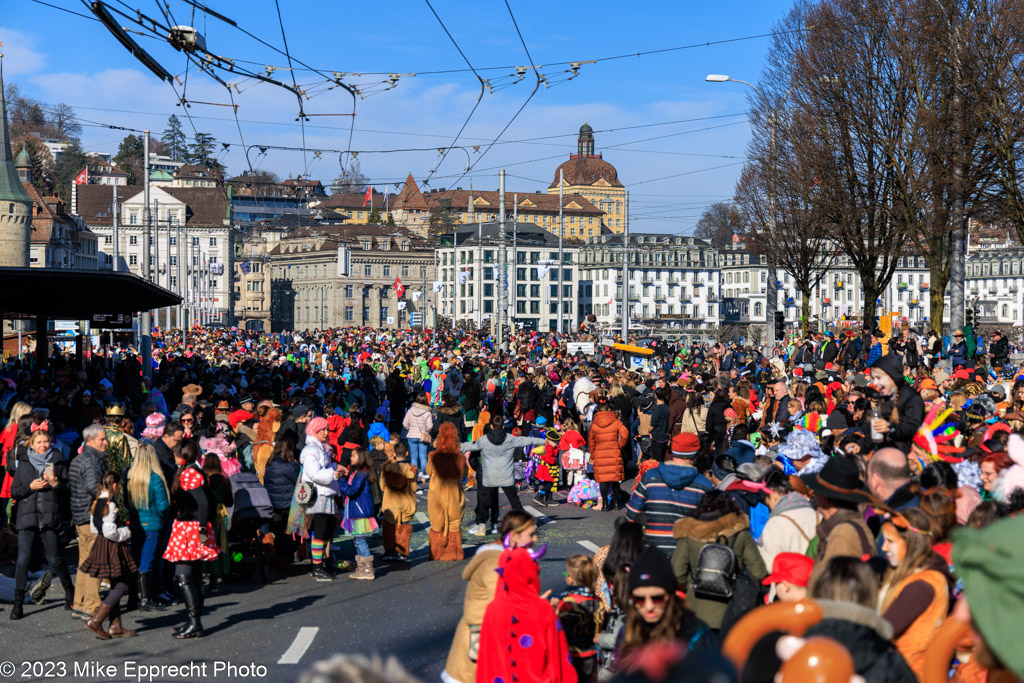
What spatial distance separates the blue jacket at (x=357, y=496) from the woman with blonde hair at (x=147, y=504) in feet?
7.54

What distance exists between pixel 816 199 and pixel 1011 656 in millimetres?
32736

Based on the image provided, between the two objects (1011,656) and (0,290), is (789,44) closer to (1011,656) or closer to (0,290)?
(0,290)

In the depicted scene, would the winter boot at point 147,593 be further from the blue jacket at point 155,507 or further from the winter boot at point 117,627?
the winter boot at point 117,627

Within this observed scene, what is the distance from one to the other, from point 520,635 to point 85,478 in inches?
218

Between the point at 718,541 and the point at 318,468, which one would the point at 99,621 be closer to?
the point at 318,468

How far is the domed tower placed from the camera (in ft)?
217

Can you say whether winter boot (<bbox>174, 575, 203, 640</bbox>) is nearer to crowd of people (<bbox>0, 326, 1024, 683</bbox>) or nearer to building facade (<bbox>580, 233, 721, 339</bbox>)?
crowd of people (<bbox>0, 326, 1024, 683</bbox>)

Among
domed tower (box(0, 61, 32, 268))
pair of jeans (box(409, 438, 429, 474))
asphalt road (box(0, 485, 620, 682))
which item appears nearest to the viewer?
asphalt road (box(0, 485, 620, 682))

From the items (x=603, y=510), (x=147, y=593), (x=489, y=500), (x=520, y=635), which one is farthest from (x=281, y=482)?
(x=520, y=635)

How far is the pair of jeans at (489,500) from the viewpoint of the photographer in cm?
1475

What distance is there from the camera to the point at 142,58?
13.8 metres

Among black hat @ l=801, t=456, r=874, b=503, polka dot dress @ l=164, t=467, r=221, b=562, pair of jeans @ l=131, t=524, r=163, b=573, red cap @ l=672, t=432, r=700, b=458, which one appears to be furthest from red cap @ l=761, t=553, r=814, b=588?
pair of jeans @ l=131, t=524, r=163, b=573

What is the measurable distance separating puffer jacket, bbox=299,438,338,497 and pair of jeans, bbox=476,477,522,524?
10.4 feet

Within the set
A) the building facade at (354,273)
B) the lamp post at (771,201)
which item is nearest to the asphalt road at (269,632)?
the lamp post at (771,201)
